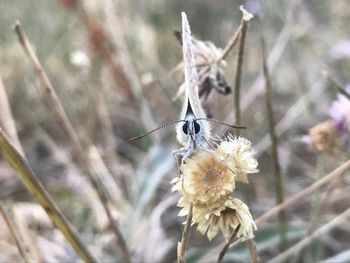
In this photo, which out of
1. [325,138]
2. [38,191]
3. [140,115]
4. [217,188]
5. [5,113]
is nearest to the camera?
[217,188]

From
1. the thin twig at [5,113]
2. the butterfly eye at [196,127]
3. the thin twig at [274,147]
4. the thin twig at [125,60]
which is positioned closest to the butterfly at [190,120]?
the butterfly eye at [196,127]

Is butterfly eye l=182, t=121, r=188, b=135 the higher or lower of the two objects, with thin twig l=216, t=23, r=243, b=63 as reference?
lower

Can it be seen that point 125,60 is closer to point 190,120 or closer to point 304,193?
point 304,193

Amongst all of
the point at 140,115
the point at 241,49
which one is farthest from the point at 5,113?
the point at 241,49

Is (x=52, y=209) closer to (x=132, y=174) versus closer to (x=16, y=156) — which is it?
(x=16, y=156)

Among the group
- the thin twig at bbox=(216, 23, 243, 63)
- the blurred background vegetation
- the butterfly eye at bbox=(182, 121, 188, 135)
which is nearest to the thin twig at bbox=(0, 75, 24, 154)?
the blurred background vegetation

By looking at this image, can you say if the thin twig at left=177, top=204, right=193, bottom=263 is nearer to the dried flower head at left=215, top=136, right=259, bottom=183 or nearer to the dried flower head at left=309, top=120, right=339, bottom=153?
the dried flower head at left=215, top=136, right=259, bottom=183
